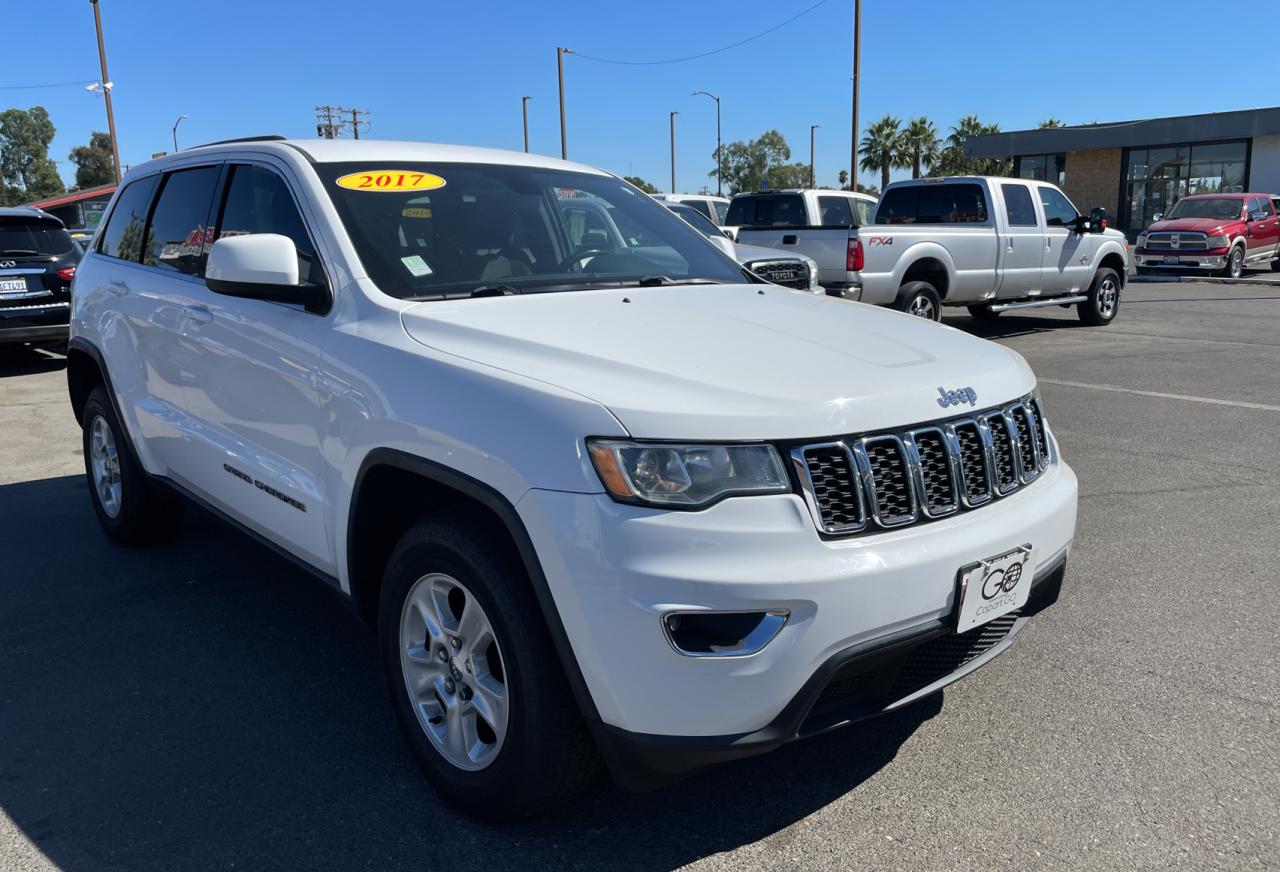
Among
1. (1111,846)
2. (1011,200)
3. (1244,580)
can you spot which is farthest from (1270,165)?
(1111,846)

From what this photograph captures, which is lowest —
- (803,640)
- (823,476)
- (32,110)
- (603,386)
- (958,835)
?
(958,835)

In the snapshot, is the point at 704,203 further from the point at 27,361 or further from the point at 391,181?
the point at 391,181

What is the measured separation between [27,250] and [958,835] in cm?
1169

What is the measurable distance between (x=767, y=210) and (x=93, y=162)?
108505 mm

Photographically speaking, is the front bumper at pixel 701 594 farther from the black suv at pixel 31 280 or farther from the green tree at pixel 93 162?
the green tree at pixel 93 162

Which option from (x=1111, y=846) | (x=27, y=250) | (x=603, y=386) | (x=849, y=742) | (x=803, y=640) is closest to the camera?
(x=803, y=640)

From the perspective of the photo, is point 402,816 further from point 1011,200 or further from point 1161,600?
point 1011,200

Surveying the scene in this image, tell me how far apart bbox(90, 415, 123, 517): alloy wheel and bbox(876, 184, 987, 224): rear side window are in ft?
33.5

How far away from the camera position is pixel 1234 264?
2142 centimetres

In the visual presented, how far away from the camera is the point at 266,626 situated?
410 cm

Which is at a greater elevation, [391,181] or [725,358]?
[391,181]

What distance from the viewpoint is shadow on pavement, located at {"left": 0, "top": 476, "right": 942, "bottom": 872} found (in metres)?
2.65

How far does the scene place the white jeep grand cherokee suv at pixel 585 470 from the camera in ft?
7.33

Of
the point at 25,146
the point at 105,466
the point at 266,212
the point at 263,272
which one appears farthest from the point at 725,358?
the point at 25,146
